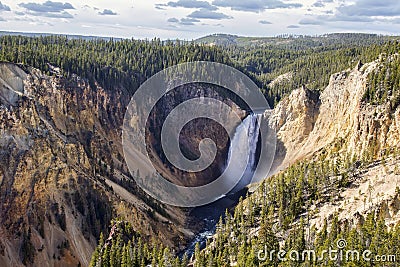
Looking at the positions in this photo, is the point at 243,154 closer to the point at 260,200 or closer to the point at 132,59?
the point at 132,59

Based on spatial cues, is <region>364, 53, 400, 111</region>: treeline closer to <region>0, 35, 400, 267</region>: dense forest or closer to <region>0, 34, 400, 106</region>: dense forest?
<region>0, 35, 400, 267</region>: dense forest

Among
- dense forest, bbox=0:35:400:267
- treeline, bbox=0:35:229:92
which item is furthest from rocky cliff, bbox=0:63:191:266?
treeline, bbox=0:35:229:92

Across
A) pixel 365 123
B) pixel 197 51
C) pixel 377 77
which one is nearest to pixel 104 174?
pixel 365 123

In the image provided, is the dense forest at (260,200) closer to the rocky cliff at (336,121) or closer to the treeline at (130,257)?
the treeline at (130,257)

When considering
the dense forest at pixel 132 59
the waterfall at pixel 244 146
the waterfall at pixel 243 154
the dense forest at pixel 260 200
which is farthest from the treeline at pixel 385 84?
the waterfall at pixel 244 146

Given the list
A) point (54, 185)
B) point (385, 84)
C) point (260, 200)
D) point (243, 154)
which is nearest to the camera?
point (260, 200)

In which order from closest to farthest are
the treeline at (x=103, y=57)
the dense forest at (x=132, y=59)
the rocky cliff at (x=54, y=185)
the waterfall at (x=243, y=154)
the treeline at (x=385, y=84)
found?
the rocky cliff at (x=54, y=185)
the treeline at (x=385, y=84)
the treeline at (x=103, y=57)
the dense forest at (x=132, y=59)
the waterfall at (x=243, y=154)

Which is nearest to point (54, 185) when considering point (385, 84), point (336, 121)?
point (336, 121)

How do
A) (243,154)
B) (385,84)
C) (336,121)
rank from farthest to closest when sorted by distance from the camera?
1. (243,154)
2. (336,121)
3. (385,84)
